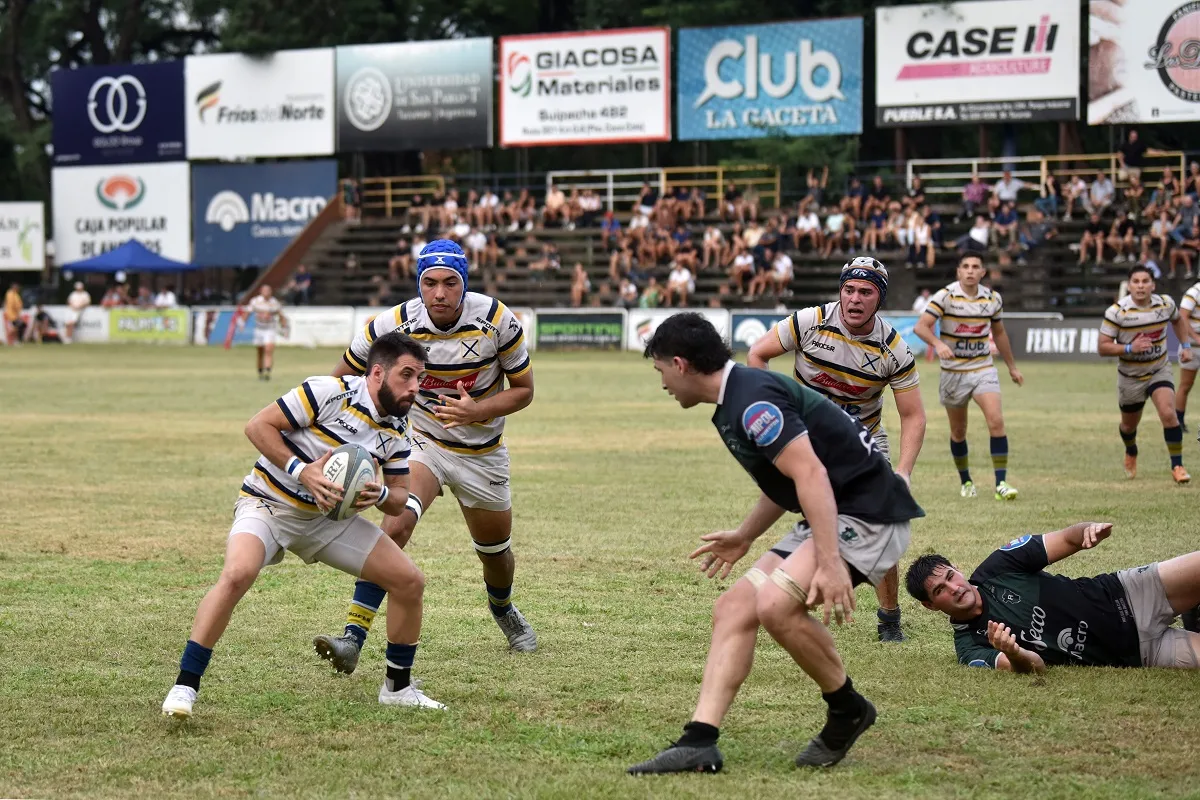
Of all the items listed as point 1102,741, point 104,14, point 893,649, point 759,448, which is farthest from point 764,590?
point 104,14

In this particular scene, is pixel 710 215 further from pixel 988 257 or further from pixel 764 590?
pixel 764 590

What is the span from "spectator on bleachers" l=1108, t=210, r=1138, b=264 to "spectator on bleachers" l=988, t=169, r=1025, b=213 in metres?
3.13

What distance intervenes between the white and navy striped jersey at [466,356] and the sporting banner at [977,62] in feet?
115

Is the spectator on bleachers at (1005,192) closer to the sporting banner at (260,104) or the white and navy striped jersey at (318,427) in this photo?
the sporting banner at (260,104)

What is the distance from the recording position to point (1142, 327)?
49.1 feet

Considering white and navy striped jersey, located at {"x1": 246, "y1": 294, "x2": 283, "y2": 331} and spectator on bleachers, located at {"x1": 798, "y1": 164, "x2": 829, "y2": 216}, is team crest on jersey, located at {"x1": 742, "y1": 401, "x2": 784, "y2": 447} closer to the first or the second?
white and navy striped jersey, located at {"x1": 246, "y1": 294, "x2": 283, "y2": 331}

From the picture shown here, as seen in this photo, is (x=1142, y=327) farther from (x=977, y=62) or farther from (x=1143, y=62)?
(x=977, y=62)

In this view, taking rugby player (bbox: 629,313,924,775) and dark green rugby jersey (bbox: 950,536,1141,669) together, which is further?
dark green rugby jersey (bbox: 950,536,1141,669)

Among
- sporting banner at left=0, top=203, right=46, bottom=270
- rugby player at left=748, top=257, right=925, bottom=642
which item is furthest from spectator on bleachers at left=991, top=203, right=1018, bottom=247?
sporting banner at left=0, top=203, right=46, bottom=270

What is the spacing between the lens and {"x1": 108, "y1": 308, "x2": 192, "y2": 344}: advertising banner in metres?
47.4

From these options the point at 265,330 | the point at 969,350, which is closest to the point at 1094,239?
the point at 265,330

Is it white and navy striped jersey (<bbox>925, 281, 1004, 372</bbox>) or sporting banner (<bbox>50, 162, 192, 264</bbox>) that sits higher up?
sporting banner (<bbox>50, 162, 192, 264</bbox>)

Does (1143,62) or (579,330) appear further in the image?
(579,330)

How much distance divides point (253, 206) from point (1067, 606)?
154ft
